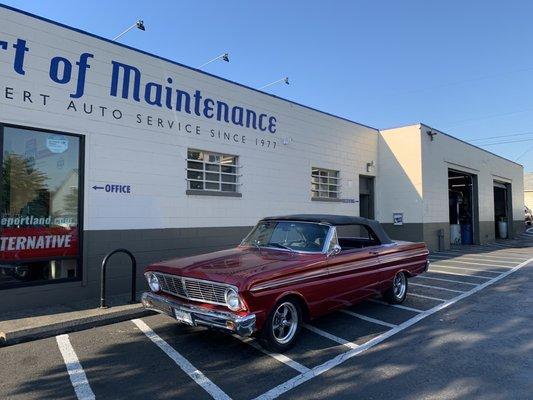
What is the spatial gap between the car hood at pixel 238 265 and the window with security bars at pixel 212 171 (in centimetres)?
445

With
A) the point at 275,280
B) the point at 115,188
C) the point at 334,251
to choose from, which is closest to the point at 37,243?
the point at 115,188

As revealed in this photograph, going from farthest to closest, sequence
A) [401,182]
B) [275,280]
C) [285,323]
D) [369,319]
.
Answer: [401,182] → [369,319] → [285,323] → [275,280]

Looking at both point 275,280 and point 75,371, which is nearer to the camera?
point 75,371

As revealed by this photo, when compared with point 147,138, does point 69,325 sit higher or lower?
lower

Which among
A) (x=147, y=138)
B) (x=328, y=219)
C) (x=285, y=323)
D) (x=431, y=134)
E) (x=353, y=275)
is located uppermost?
(x=431, y=134)

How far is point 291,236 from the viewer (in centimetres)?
642

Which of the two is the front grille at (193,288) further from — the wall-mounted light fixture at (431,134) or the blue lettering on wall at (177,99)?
the wall-mounted light fixture at (431,134)

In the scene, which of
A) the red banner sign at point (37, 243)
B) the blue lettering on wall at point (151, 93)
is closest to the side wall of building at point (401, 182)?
the blue lettering on wall at point (151, 93)

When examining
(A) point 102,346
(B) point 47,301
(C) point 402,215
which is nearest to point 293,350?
(A) point 102,346

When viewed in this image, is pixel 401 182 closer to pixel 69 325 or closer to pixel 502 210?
pixel 69 325

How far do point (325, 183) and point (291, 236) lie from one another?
8.70 meters

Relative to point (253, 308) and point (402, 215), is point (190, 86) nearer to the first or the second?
point (253, 308)

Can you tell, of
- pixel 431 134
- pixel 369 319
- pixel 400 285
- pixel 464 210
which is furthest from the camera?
pixel 464 210

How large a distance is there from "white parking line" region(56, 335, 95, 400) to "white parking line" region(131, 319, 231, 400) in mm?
956
